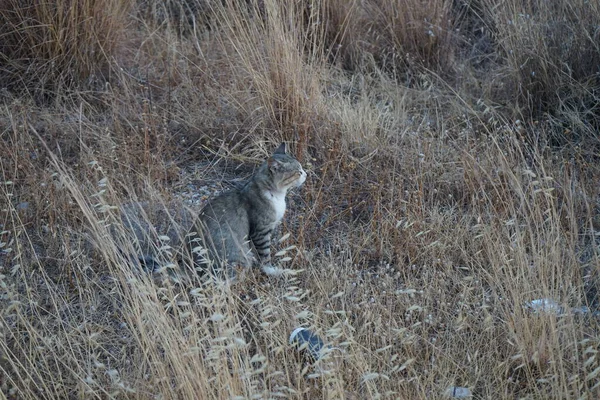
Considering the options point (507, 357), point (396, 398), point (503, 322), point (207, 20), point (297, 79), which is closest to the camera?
point (396, 398)

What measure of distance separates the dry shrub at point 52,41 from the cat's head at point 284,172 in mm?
2107

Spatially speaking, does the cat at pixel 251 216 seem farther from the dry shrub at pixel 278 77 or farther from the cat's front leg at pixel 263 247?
the dry shrub at pixel 278 77

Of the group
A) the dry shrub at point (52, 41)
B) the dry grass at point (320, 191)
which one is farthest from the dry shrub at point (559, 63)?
the dry shrub at point (52, 41)

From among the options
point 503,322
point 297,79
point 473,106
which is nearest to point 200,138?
point 297,79

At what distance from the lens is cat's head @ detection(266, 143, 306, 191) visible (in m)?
4.36

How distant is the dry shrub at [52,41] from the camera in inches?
223

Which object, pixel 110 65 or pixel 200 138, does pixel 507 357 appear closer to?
pixel 200 138

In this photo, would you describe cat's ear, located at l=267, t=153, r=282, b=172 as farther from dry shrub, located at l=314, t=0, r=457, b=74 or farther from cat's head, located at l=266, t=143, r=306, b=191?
dry shrub, located at l=314, t=0, r=457, b=74

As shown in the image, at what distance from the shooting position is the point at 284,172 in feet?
14.4

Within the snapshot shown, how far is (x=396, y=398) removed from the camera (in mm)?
3102

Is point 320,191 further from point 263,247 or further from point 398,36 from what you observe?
point 398,36

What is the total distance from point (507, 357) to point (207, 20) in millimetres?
4347

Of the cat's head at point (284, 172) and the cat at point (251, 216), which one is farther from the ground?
the cat's head at point (284, 172)

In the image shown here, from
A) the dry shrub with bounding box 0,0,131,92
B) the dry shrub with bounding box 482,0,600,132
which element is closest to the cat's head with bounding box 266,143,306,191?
the dry shrub with bounding box 482,0,600,132
